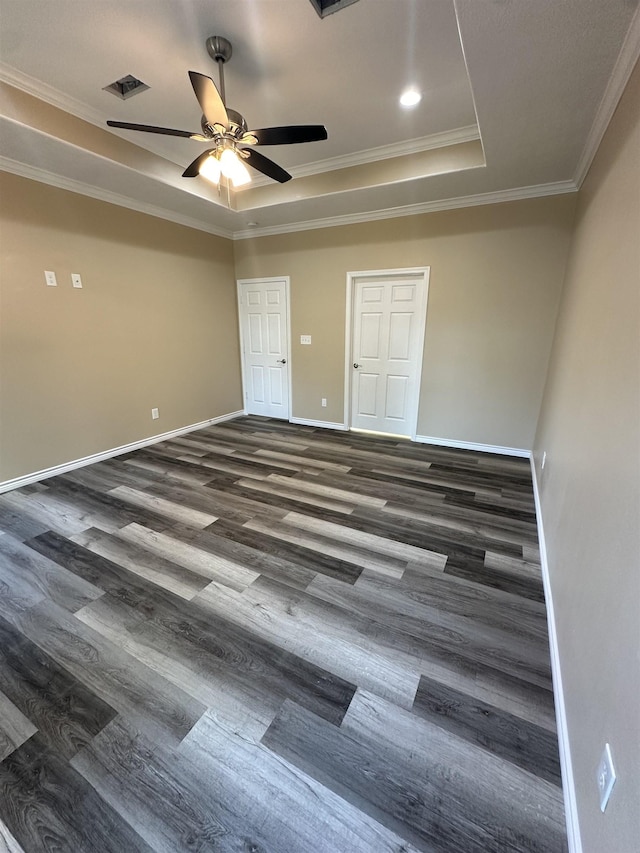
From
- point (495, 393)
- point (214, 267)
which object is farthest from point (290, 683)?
point (214, 267)

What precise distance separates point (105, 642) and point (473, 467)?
339cm

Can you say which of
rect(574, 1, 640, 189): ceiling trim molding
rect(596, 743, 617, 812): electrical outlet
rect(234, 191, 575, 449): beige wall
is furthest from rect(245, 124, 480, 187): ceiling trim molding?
rect(596, 743, 617, 812): electrical outlet

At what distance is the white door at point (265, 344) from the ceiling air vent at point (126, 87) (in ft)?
8.11

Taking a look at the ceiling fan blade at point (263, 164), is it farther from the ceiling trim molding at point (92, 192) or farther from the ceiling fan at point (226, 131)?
the ceiling trim molding at point (92, 192)

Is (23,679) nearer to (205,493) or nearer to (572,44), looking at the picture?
(205,493)

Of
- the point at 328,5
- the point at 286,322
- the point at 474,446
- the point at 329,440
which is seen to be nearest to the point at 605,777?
the point at 328,5

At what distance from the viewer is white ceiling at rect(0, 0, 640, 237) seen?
1.71 m

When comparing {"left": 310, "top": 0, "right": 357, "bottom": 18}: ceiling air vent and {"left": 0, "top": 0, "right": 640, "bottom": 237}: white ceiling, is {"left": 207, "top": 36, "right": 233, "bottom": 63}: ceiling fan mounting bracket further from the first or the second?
{"left": 310, "top": 0, "right": 357, "bottom": 18}: ceiling air vent

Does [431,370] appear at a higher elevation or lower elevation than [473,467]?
higher

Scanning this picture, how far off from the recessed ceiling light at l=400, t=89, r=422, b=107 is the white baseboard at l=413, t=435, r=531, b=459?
→ 319cm

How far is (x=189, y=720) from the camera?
4.44ft

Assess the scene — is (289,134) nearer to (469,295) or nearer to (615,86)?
(615,86)

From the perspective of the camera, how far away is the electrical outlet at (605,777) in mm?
826

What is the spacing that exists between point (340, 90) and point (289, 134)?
Answer: 0.85m
